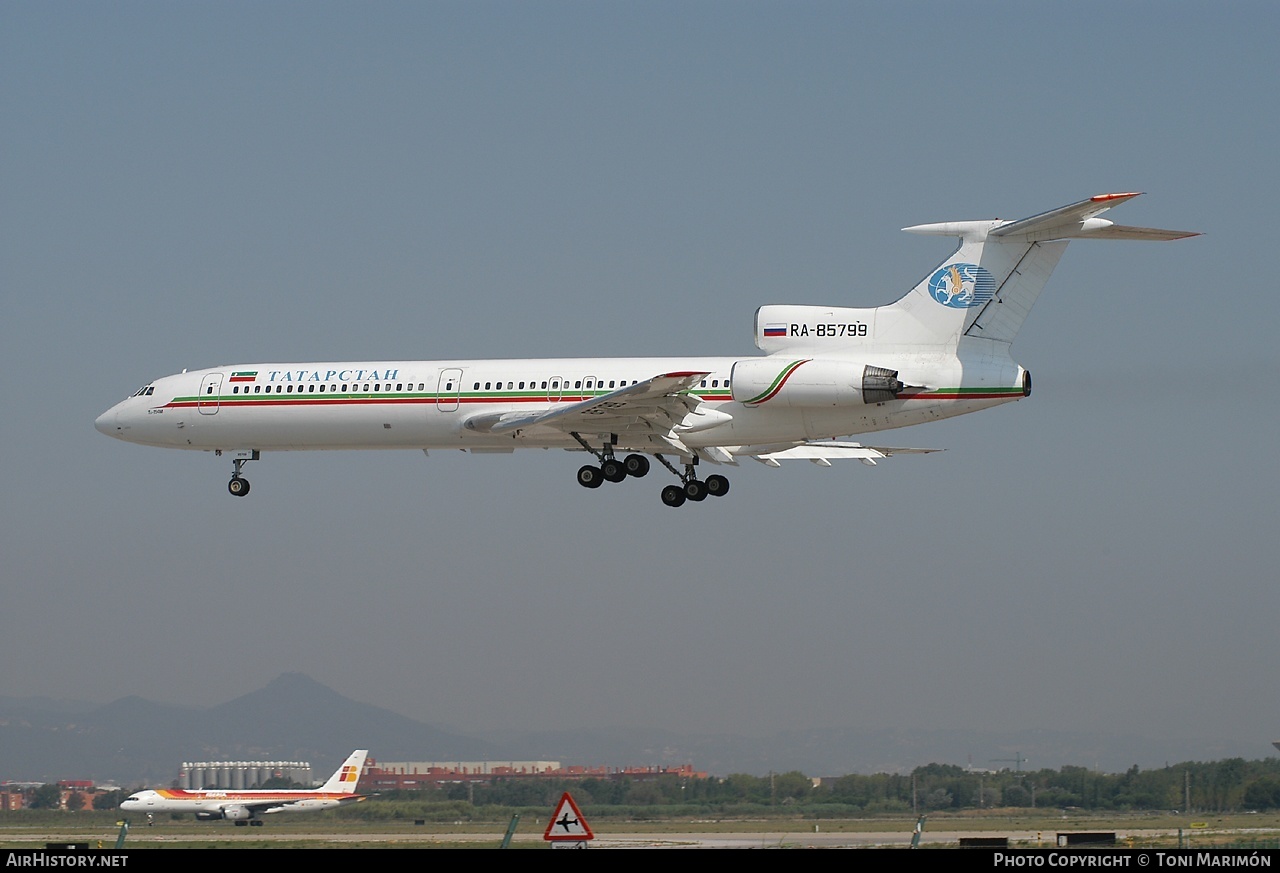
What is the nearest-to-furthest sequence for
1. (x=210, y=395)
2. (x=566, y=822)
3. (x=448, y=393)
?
1. (x=566, y=822)
2. (x=448, y=393)
3. (x=210, y=395)

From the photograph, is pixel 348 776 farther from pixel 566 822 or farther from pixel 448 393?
pixel 566 822

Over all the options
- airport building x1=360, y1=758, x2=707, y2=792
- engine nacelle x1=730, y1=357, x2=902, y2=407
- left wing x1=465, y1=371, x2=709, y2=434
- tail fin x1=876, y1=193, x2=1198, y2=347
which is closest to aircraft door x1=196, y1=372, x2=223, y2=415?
left wing x1=465, y1=371, x2=709, y2=434

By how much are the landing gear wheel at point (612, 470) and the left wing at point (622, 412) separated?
1120 mm

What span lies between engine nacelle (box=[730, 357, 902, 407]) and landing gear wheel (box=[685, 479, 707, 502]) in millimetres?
3798

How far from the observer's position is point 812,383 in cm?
3369

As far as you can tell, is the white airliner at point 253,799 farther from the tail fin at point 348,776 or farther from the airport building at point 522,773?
the airport building at point 522,773

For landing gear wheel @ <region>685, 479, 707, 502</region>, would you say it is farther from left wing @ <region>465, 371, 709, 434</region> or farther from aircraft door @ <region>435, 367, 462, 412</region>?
aircraft door @ <region>435, 367, 462, 412</region>

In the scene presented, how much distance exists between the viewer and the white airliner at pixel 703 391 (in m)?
33.7

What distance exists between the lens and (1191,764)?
113ft

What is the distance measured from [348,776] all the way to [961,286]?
24.4 metres

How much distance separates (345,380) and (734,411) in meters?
9.48

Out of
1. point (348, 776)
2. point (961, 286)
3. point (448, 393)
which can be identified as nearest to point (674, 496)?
→ point (448, 393)
